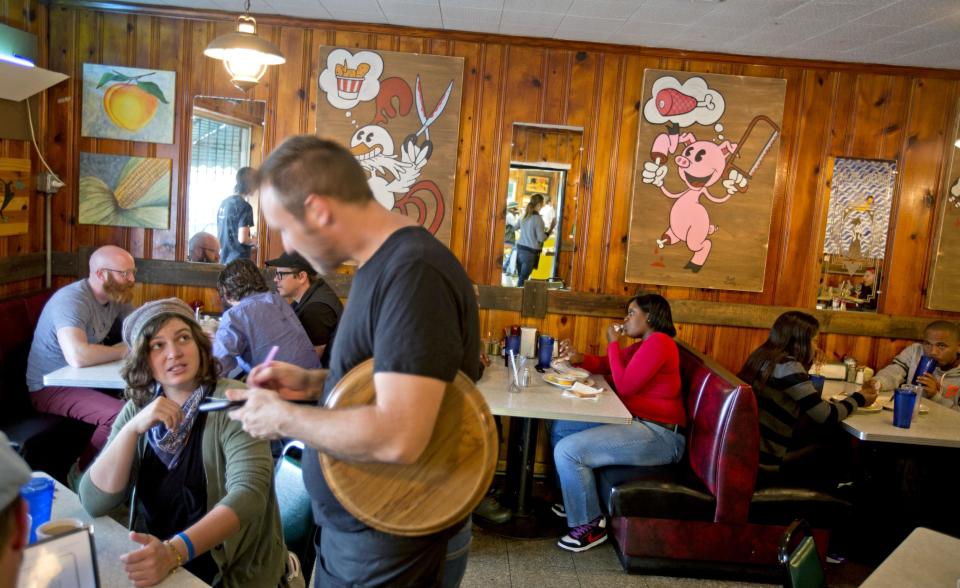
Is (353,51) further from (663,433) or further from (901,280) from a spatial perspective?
(901,280)

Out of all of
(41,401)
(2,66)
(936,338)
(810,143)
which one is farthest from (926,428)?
(2,66)

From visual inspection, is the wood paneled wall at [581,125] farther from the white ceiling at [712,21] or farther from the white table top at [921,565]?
the white table top at [921,565]

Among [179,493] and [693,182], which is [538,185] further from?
[179,493]

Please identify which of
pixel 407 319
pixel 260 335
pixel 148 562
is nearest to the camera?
pixel 407 319

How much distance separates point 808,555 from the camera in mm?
1846

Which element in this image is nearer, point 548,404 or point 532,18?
point 548,404

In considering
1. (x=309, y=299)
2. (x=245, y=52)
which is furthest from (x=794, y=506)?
(x=245, y=52)

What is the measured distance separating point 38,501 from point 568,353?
293cm

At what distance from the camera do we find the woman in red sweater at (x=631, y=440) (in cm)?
351

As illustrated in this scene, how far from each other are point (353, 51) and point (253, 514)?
3.18 meters

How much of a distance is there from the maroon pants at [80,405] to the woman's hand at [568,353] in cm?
230

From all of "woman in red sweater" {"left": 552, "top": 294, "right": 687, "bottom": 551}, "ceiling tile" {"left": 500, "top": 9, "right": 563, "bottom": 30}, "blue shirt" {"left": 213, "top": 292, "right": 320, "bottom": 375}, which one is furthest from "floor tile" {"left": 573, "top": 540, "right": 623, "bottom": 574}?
"ceiling tile" {"left": 500, "top": 9, "right": 563, "bottom": 30}

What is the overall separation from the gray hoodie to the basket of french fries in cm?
341

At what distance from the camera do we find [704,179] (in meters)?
4.37
